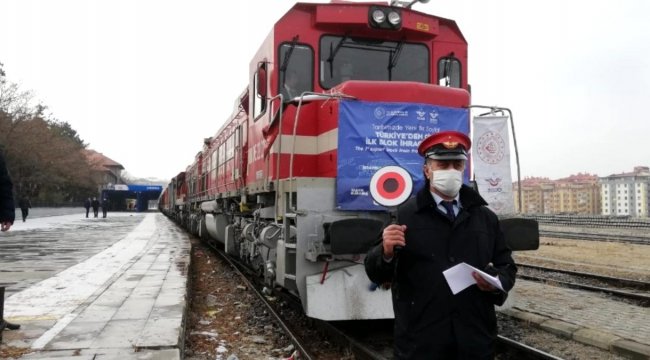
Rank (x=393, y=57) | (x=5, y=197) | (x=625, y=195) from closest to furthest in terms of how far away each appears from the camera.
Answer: (x=5, y=197), (x=393, y=57), (x=625, y=195)

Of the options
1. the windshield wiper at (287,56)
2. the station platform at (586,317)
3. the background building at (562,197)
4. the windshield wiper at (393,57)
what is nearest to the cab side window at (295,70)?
the windshield wiper at (287,56)

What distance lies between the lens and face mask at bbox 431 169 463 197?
2650mm

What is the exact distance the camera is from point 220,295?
399 inches

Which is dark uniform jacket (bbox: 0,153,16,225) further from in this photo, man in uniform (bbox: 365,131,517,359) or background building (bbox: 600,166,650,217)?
background building (bbox: 600,166,650,217)

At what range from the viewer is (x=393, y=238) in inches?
99.3

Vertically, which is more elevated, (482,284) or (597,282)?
(482,284)

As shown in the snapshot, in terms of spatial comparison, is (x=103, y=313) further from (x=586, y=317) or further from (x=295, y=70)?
(x=586, y=317)

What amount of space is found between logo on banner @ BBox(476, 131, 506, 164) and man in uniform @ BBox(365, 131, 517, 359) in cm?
406

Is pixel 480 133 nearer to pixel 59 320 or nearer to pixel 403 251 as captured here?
pixel 403 251

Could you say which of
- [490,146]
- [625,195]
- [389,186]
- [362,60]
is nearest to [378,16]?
[362,60]

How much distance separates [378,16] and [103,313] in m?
4.98

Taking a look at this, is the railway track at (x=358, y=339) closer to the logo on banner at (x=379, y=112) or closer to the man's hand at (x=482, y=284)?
the logo on banner at (x=379, y=112)

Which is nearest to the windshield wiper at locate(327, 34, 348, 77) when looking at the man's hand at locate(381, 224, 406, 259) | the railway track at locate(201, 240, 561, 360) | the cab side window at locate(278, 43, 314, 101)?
the cab side window at locate(278, 43, 314, 101)

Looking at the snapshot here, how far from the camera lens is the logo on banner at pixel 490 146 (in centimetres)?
666
